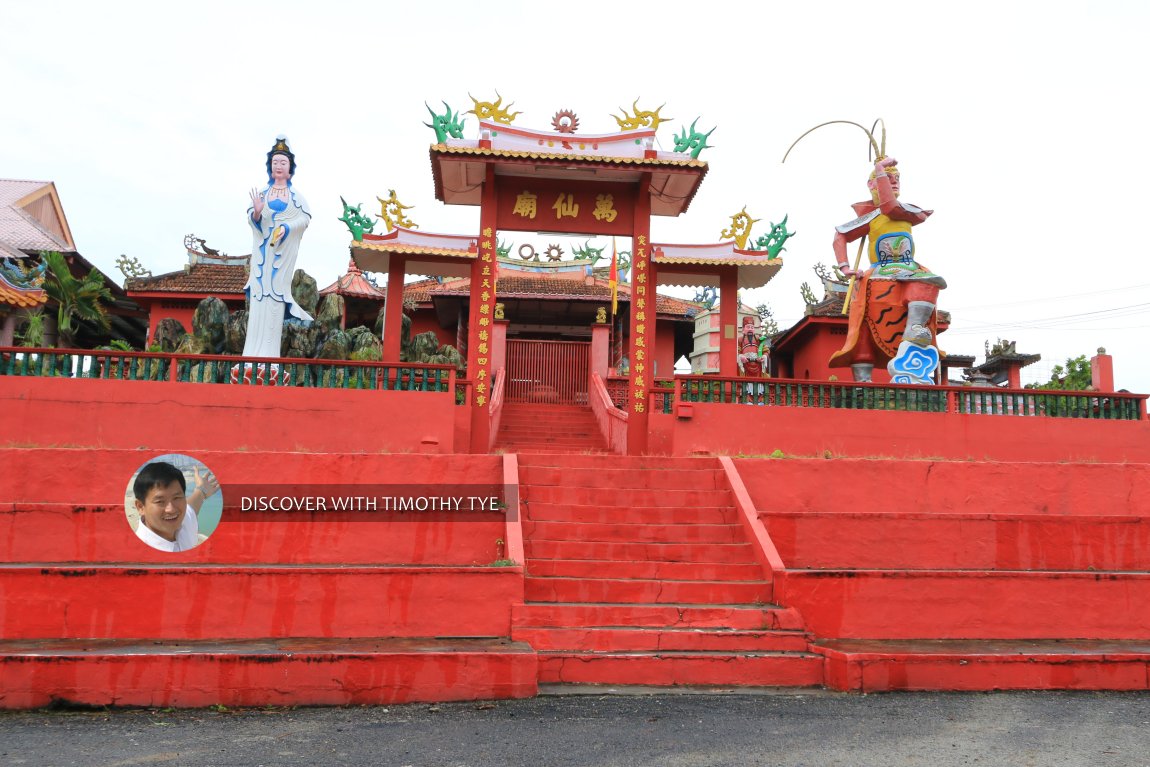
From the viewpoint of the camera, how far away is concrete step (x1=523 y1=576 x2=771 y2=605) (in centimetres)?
761

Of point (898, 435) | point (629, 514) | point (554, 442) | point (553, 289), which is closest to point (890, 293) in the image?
point (898, 435)

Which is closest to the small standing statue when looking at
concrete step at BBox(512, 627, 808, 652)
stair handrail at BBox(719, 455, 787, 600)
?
stair handrail at BBox(719, 455, 787, 600)

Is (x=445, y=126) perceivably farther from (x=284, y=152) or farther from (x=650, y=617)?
(x=650, y=617)

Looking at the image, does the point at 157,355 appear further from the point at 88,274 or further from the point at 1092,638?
the point at 88,274

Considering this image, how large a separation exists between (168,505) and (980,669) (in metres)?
7.26

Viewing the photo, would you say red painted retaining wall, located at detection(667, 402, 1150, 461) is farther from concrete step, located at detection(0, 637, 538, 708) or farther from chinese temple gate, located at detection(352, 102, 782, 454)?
concrete step, located at detection(0, 637, 538, 708)

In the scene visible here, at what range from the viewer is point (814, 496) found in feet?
32.8

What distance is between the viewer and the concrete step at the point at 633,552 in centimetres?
833

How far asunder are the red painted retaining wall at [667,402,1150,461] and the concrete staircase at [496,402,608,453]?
7.88 feet

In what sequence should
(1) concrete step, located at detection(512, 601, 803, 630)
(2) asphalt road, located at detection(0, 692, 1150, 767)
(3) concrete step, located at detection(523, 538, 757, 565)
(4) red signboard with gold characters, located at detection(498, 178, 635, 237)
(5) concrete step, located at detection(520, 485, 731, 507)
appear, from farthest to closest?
(4) red signboard with gold characters, located at detection(498, 178, 635, 237) < (5) concrete step, located at detection(520, 485, 731, 507) < (3) concrete step, located at detection(523, 538, 757, 565) < (1) concrete step, located at detection(512, 601, 803, 630) < (2) asphalt road, located at detection(0, 692, 1150, 767)

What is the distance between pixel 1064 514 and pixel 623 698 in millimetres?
6615

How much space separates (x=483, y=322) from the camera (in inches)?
528

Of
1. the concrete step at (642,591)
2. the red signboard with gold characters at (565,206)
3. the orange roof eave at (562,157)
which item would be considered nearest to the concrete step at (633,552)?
the concrete step at (642,591)

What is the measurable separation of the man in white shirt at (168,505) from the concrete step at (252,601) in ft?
3.99
